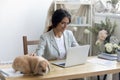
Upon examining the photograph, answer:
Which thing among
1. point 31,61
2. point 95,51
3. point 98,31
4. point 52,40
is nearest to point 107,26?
point 98,31

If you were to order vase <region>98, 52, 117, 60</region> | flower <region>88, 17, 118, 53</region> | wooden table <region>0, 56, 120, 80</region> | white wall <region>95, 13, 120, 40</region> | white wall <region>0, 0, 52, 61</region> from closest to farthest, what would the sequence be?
wooden table <region>0, 56, 120, 80</region>
vase <region>98, 52, 117, 60</region>
flower <region>88, 17, 118, 53</region>
white wall <region>95, 13, 120, 40</region>
white wall <region>0, 0, 52, 61</region>

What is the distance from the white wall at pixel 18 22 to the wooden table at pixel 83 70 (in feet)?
5.29

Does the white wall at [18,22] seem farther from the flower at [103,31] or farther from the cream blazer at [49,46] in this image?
the cream blazer at [49,46]

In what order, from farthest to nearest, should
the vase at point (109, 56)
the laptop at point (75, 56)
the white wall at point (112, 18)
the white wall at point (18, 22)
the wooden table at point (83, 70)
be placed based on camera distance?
1. the white wall at point (18, 22)
2. the white wall at point (112, 18)
3. the vase at point (109, 56)
4. the laptop at point (75, 56)
5. the wooden table at point (83, 70)

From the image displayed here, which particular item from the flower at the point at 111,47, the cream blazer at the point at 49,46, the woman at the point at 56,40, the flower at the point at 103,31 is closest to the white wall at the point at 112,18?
the flower at the point at 103,31

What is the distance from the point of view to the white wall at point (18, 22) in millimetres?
3615

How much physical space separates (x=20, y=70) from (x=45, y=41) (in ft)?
2.37

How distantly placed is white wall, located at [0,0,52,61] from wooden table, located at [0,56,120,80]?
1.61 metres

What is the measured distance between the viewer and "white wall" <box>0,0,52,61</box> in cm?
361

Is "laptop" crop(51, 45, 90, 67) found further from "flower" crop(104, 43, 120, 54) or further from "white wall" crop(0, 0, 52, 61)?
"white wall" crop(0, 0, 52, 61)

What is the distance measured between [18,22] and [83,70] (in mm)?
1890

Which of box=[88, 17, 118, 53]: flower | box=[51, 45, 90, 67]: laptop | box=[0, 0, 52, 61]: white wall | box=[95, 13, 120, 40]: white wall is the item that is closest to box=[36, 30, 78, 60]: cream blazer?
box=[51, 45, 90, 67]: laptop

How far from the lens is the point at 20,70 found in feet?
6.36

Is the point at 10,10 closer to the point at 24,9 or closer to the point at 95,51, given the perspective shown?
the point at 24,9
